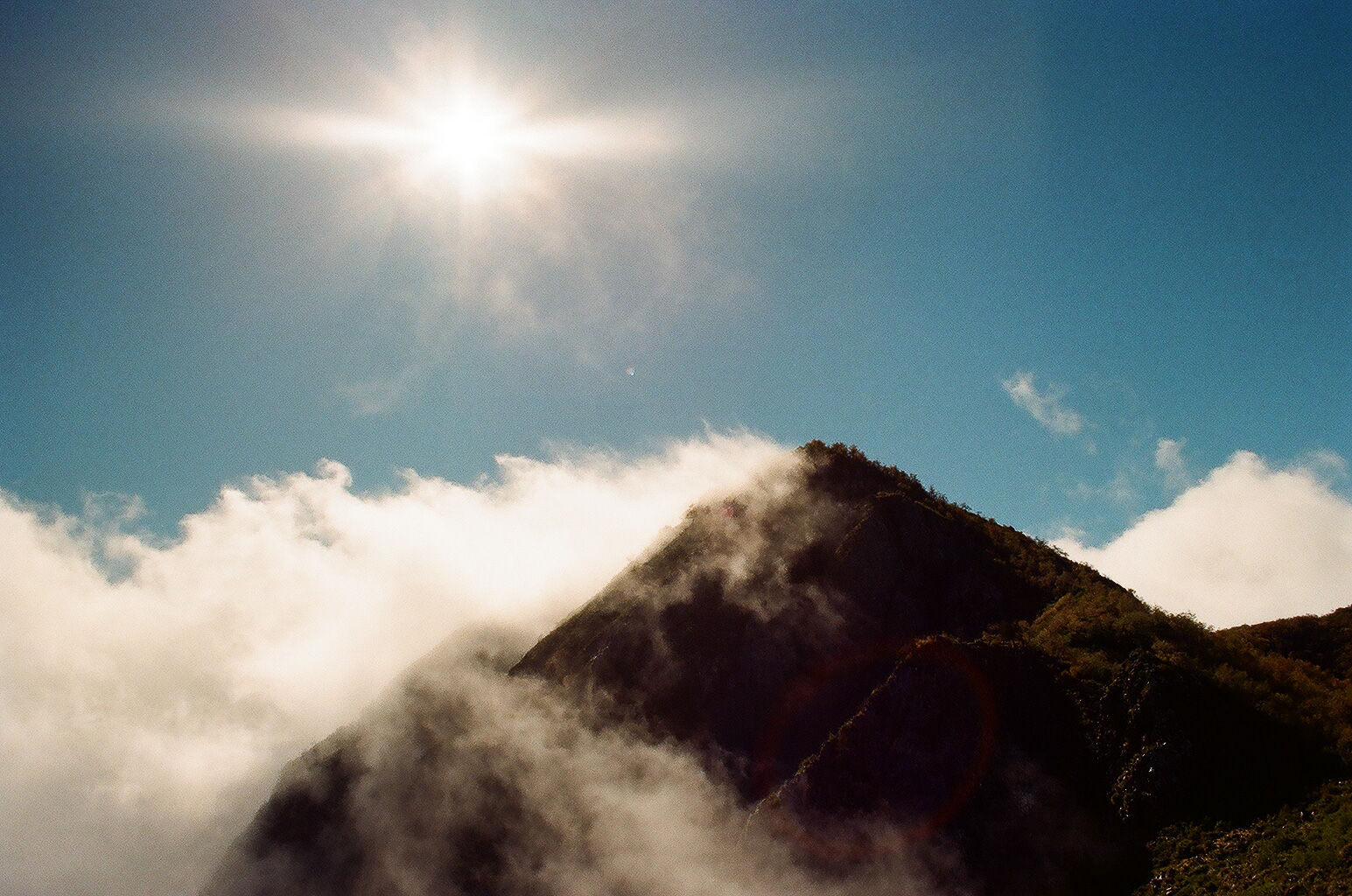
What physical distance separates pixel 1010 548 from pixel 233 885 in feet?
258

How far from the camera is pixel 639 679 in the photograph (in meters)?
54.7

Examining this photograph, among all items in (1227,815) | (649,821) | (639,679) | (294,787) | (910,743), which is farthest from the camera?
(294,787)

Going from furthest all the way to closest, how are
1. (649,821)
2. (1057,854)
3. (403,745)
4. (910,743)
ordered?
(403,745)
(649,821)
(910,743)
(1057,854)

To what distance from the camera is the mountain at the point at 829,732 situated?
105ft

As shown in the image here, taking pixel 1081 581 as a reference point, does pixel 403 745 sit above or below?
above

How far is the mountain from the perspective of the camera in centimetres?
3198

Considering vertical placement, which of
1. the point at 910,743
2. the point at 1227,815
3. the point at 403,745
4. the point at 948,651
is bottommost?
the point at 1227,815

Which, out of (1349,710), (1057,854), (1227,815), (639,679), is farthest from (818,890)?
(1349,710)

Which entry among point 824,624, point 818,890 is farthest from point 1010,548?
point 818,890

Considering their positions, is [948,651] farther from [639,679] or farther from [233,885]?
[233,885]

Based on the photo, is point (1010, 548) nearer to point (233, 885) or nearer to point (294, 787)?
point (294, 787)

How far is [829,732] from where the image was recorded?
45781mm

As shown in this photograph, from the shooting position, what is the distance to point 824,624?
171 feet

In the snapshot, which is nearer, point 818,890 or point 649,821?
point 818,890
